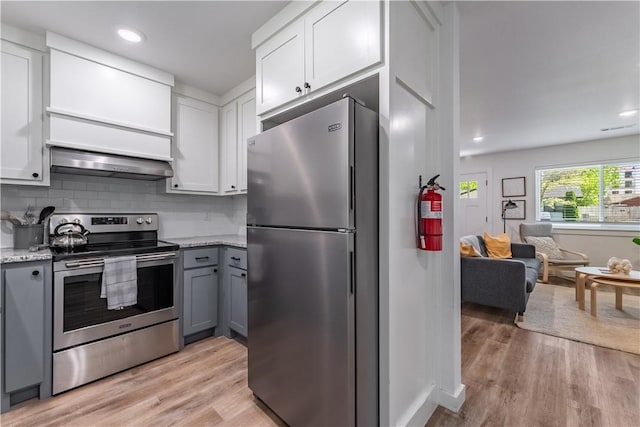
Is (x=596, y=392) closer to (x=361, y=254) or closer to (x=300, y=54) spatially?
(x=361, y=254)

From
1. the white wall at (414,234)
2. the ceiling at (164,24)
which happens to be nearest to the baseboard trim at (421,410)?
the white wall at (414,234)

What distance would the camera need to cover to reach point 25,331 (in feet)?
5.61

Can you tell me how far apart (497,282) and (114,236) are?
3.88 m

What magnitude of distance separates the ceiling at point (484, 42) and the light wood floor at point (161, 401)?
8.08 ft

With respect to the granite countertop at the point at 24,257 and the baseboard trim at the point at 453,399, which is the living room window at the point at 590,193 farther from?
the granite countertop at the point at 24,257

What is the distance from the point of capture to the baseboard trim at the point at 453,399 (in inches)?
66.5

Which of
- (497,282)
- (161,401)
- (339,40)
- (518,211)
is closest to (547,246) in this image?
(518,211)

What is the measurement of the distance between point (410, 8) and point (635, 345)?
11.0 feet

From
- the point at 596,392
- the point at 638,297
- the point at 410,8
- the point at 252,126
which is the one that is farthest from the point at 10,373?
the point at 638,297

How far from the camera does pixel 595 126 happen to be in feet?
13.4

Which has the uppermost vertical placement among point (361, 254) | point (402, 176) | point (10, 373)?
point (402, 176)

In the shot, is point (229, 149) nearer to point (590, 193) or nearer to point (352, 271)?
point (352, 271)

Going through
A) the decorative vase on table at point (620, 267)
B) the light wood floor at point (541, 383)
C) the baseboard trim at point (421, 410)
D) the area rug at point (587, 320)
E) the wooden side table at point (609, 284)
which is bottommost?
the light wood floor at point (541, 383)

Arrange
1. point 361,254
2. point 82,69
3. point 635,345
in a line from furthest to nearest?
point 635,345 < point 82,69 < point 361,254
